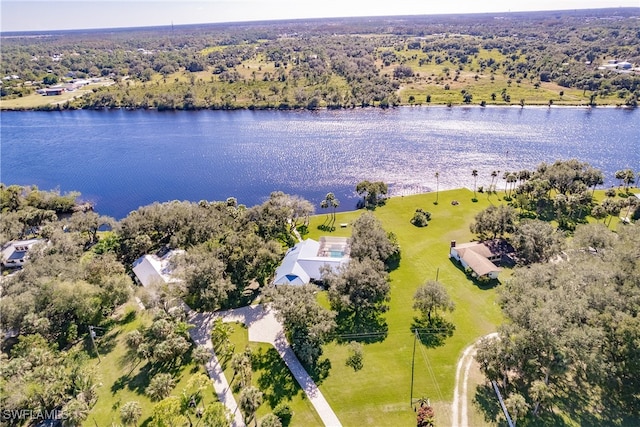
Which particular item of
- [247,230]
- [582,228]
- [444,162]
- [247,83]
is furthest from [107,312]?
[247,83]

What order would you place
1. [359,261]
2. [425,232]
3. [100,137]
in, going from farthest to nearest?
[100,137], [425,232], [359,261]

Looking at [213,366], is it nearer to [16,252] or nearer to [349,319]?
[349,319]

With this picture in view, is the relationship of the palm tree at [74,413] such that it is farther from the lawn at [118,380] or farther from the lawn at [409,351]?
the lawn at [409,351]

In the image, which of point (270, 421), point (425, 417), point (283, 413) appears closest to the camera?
point (270, 421)

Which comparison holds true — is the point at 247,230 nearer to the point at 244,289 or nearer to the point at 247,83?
the point at 244,289

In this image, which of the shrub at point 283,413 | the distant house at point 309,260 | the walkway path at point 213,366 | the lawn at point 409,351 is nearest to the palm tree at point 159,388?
the walkway path at point 213,366

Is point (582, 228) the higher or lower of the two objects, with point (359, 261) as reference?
higher

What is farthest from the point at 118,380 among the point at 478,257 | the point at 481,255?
the point at 481,255
